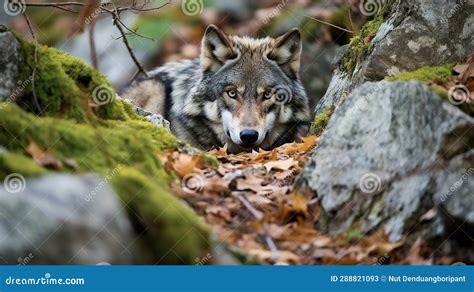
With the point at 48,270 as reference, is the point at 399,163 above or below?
above

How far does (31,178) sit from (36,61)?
5.52ft

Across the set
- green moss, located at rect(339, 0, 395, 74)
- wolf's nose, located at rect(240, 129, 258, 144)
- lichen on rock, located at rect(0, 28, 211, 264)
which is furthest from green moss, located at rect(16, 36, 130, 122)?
green moss, located at rect(339, 0, 395, 74)

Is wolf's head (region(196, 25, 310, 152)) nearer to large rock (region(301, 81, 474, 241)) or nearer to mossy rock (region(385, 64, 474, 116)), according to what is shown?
mossy rock (region(385, 64, 474, 116))

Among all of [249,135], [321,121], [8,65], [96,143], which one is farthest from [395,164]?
[8,65]

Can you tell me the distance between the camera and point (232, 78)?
9.04m

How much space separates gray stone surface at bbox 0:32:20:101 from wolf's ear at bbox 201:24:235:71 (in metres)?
3.46

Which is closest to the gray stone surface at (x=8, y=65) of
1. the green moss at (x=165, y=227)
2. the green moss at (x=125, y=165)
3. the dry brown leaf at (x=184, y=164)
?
the green moss at (x=125, y=165)

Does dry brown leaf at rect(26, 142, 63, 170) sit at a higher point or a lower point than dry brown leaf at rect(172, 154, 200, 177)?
higher

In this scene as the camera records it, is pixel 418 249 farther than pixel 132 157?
No

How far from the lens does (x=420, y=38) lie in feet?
24.7

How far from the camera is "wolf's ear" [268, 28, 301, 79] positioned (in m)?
9.28

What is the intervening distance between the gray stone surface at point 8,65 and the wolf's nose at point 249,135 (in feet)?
10.5

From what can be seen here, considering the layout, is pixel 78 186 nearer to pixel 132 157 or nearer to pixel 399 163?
pixel 132 157

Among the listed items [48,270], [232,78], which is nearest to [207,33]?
[232,78]
